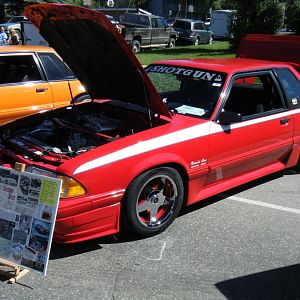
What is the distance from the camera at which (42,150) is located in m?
3.95

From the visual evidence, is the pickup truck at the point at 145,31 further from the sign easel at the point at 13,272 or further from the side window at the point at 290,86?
the sign easel at the point at 13,272

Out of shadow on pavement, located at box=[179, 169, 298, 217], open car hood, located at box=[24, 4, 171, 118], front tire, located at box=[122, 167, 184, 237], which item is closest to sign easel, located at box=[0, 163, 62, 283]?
front tire, located at box=[122, 167, 184, 237]

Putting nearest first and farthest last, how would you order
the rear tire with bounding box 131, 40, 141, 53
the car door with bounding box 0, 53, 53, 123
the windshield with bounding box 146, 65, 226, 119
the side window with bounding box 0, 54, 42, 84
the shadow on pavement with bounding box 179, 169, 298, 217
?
the windshield with bounding box 146, 65, 226, 119
the shadow on pavement with bounding box 179, 169, 298, 217
the car door with bounding box 0, 53, 53, 123
the side window with bounding box 0, 54, 42, 84
the rear tire with bounding box 131, 40, 141, 53

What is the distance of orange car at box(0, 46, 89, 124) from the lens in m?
6.52

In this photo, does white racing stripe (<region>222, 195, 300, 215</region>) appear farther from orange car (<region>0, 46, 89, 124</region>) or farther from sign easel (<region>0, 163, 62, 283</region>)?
orange car (<region>0, 46, 89, 124</region>)

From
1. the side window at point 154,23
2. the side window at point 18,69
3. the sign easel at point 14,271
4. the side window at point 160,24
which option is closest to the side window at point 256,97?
the sign easel at point 14,271

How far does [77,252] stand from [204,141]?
5.09 feet

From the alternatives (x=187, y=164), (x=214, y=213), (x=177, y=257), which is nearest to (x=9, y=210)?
(x=177, y=257)

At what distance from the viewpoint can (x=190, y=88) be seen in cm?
493

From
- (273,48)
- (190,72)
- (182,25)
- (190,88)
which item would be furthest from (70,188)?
(182,25)

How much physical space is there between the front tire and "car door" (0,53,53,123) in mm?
3180

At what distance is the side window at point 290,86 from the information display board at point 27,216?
10.9ft

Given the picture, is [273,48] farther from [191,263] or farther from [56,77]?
[191,263]

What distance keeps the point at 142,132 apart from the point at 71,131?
2.53ft
